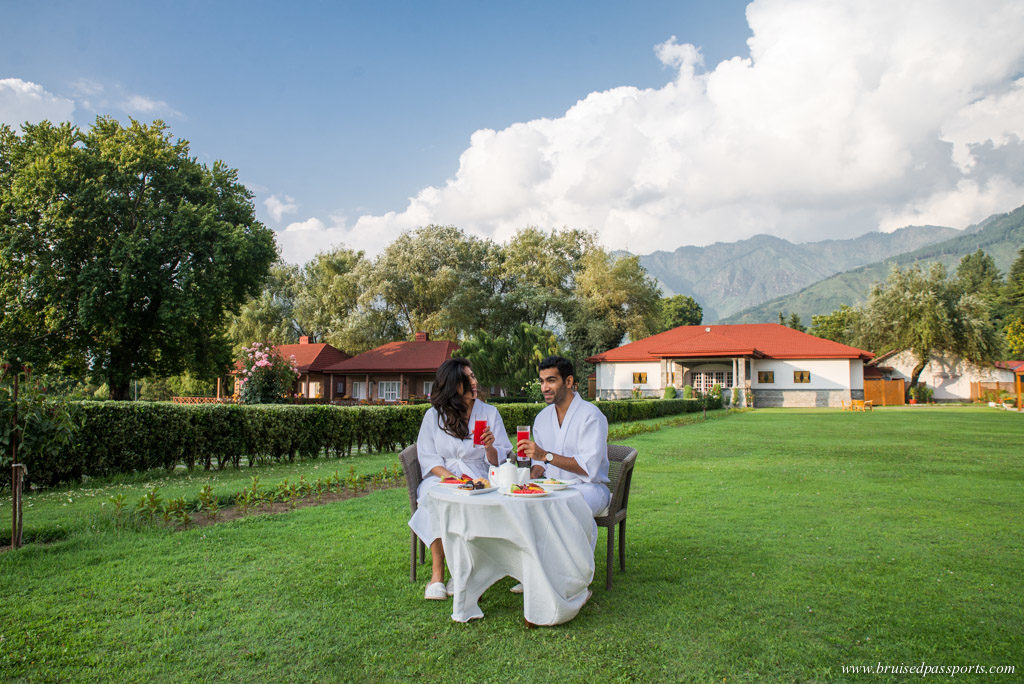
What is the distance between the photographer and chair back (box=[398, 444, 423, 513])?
4.41 m

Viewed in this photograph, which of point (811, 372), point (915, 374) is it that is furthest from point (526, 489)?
point (915, 374)

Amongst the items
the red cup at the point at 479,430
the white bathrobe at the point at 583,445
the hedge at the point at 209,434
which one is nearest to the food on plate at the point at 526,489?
the white bathrobe at the point at 583,445

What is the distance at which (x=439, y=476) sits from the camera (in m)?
4.34

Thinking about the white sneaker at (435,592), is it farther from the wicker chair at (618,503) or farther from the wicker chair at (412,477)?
the wicker chair at (618,503)

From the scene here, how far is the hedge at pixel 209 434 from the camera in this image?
8.42m

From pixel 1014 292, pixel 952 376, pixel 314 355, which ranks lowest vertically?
pixel 952 376

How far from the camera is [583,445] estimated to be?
165 inches

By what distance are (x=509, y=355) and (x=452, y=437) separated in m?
22.8

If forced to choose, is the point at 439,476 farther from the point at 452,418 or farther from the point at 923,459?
the point at 923,459

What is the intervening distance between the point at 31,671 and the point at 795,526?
20.0ft

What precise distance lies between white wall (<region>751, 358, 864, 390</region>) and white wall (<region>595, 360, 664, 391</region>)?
600 centimetres

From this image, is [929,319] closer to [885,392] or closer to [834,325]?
[885,392]

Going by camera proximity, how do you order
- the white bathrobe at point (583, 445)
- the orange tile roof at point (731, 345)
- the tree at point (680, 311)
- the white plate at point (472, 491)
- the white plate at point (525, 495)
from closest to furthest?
the white plate at point (525, 495), the white plate at point (472, 491), the white bathrobe at point (583, 445), the orange tile roof at point (731, 345), the tree at point (680, 311)

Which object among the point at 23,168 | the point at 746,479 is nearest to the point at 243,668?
the point at 746,479
